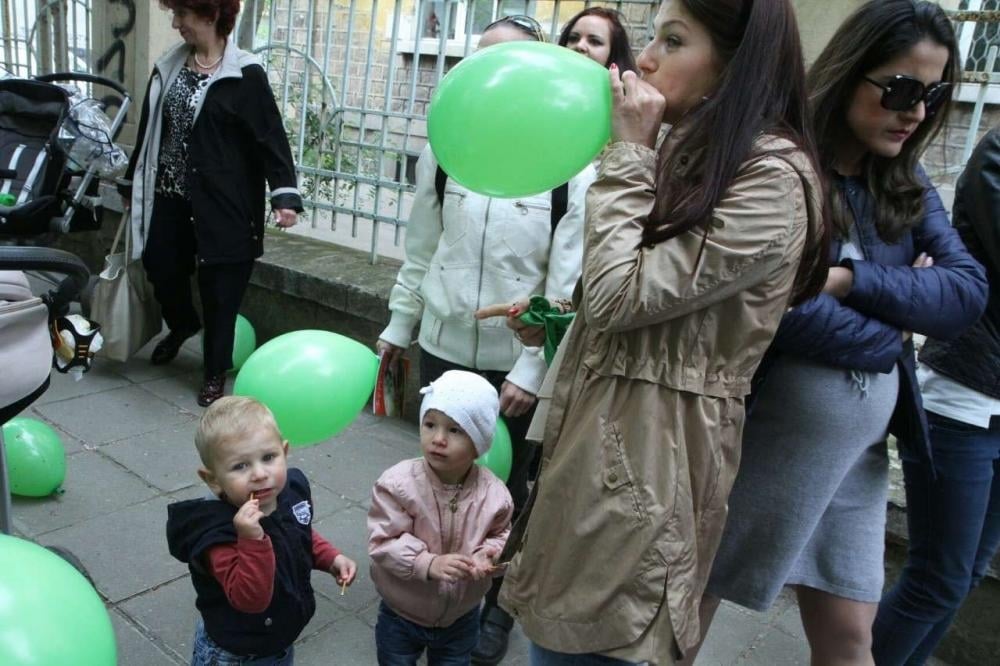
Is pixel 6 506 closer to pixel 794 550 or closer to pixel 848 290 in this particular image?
pixel 794 550

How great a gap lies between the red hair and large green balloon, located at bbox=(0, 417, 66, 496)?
6.72 ft

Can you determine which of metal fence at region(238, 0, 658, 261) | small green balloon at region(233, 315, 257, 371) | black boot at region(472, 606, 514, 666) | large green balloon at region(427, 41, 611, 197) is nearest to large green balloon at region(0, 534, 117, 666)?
large green balloon at region(427, 41, 611, 197)

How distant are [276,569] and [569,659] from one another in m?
0.72

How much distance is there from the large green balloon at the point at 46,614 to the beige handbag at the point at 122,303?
10.1 feet

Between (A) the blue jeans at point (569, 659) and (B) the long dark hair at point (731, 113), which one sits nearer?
(B) the long dark hair at point (731, 113)

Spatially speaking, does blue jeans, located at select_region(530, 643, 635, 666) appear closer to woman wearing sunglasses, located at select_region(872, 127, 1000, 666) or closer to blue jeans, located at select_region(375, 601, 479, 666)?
blue jeans, located at select_region(375, 601, 479, 666)

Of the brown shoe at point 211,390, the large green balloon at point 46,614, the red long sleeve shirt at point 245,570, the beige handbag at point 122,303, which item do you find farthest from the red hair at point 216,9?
the large green balloon at point 46,614

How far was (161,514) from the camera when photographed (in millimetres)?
3123

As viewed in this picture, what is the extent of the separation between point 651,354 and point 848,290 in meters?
0.54

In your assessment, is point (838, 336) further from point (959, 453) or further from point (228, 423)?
point (228, 423)

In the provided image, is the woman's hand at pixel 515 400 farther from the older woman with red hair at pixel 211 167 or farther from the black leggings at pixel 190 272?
the black leggings at pixel 190 272

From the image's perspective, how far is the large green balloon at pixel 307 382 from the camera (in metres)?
2.25

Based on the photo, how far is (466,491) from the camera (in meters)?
2.14

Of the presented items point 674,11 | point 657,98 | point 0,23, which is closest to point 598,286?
point 657,98
